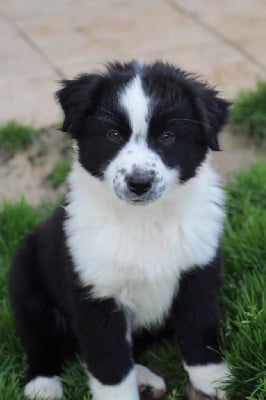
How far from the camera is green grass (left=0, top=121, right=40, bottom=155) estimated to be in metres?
4.79

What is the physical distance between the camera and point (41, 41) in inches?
246

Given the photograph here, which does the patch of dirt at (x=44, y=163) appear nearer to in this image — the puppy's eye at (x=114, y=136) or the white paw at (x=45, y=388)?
the white paw at (x=45, y=388)

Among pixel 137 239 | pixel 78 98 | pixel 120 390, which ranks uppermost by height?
pixel 78 98

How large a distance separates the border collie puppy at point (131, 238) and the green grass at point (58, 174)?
1.21m

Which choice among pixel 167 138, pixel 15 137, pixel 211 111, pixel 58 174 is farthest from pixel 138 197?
Answer: pixel 15 137

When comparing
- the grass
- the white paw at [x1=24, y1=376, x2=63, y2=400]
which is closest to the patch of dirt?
the grass

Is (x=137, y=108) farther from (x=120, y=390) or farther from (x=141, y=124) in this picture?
(x=120, y=390)

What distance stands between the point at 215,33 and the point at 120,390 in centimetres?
390

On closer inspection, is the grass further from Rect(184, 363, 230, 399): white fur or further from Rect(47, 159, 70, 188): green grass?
Rect(47, 159, 70, 188): green grass

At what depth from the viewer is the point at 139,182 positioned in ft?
8.61

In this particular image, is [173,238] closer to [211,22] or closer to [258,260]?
[258,260]

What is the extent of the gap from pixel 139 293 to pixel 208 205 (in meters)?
0.43

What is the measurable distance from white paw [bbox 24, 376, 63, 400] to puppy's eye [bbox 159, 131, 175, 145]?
1.20 meters

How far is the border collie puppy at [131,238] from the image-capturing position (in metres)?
2.73
